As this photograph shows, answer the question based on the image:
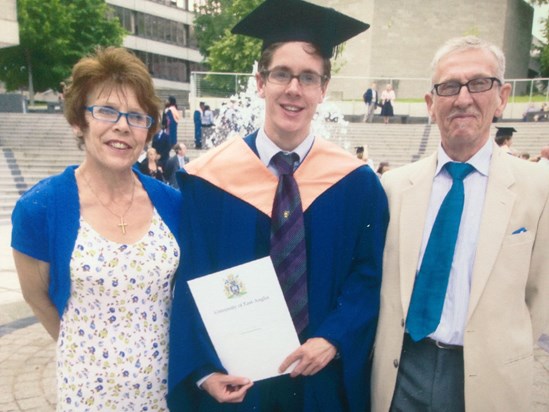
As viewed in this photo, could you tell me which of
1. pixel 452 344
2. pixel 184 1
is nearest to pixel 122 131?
pixel 452 344

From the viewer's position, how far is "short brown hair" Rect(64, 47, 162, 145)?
1999 mm

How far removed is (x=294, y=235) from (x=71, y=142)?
15538 millimetres

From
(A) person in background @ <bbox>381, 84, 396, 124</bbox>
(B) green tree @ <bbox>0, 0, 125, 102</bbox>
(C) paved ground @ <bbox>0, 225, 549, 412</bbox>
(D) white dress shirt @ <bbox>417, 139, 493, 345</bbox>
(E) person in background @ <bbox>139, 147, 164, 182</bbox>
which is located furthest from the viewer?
(B) green tree @ <bbox>0, 0, 125, 102</bbox>

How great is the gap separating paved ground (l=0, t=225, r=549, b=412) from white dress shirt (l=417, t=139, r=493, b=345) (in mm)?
2022

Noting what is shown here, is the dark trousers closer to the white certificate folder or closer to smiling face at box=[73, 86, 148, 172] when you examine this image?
the white certificate folder

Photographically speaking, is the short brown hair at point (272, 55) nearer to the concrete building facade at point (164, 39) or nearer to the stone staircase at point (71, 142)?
the stone staircase at point (71, 142)

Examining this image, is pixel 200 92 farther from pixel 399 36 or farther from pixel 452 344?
pixel 452 344

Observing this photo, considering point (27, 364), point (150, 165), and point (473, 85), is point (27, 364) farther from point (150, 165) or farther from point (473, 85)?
point (150, 165)

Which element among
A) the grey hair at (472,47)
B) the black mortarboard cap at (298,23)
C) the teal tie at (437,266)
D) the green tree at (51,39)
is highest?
the green tree at (51,39)

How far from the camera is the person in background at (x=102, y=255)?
6.43ft

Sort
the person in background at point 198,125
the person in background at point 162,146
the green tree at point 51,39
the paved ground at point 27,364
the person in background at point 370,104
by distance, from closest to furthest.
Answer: the paved ground at point 27,364 → the person in background at point 162,146 → the person in background at point 198,125 → the person in background at point 370,104 → the green tree at point 51,39

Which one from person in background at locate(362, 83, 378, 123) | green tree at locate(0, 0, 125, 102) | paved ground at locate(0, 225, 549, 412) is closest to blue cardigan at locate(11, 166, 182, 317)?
A: paved ground at locate(0, 225, 549, 412)

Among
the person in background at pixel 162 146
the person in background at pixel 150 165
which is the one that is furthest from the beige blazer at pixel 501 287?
the person in background at pixel 162 146

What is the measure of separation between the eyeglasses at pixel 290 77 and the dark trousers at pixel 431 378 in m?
1.07
